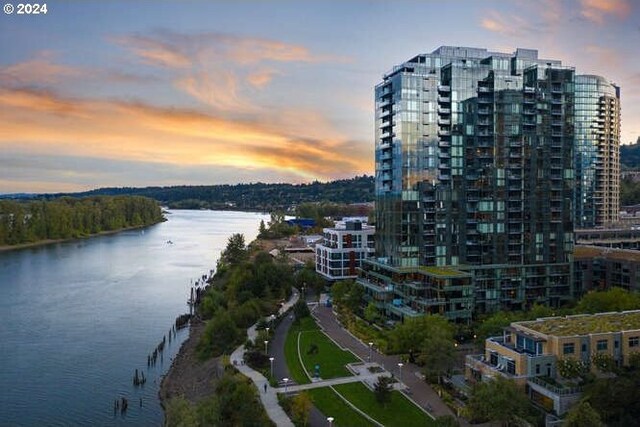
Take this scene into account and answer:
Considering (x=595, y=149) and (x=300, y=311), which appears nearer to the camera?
(x=300, y=311)

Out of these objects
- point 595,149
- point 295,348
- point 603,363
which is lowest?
point 295,348

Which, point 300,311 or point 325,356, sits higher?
point 300,311

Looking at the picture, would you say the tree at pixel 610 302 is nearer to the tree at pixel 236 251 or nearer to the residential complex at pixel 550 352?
the residential complex at pixel 550 352

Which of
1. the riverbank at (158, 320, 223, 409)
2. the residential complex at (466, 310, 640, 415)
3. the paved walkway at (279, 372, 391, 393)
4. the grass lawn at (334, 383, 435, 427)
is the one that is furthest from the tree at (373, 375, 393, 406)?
the riverbank at (158, 320, 223, 409)

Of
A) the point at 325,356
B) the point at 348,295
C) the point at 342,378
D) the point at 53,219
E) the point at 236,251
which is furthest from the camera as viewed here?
the point at 53,219

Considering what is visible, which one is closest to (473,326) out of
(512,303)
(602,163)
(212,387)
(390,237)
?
(512,303)

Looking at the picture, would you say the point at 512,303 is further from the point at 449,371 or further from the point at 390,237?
the point at 449,371

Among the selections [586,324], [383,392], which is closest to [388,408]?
[383,392]

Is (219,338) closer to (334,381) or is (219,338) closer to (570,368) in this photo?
(334,381)
